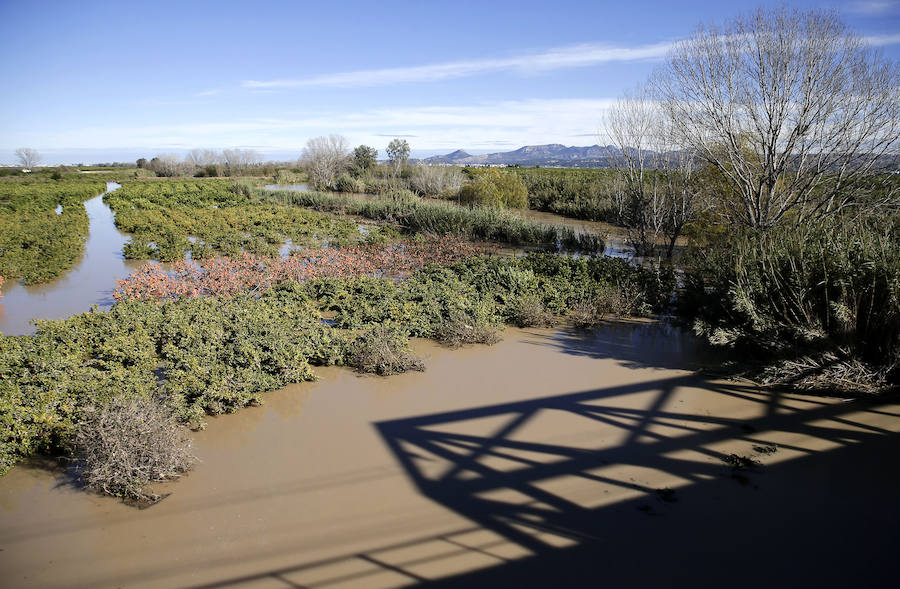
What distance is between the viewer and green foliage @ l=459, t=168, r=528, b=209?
78.2 feet

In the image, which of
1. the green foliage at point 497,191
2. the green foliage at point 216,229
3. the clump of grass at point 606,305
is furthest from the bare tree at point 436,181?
the clump of grass at point 606,305

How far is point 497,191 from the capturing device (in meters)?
23.9

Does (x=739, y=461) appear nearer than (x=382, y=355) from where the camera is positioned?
Yes

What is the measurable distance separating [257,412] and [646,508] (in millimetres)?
4345

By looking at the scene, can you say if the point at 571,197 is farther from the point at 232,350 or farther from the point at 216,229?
the point at 232,350

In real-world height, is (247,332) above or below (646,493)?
above

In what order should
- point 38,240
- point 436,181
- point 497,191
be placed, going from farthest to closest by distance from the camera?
point 436,181 < point 497,191 < point 38,240

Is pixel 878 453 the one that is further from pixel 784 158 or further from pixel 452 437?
pixel 784 158

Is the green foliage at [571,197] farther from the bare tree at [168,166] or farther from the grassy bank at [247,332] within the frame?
the bare tree at [168,166]

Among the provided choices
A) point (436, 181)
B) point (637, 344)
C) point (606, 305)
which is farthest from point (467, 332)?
point (436, 181)

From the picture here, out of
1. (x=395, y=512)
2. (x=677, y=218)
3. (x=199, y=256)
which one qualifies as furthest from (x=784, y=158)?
(x=199, y=256)


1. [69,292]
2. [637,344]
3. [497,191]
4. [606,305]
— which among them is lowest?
[637,344]

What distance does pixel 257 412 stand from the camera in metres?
5.81

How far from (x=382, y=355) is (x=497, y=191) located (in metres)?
18.4
